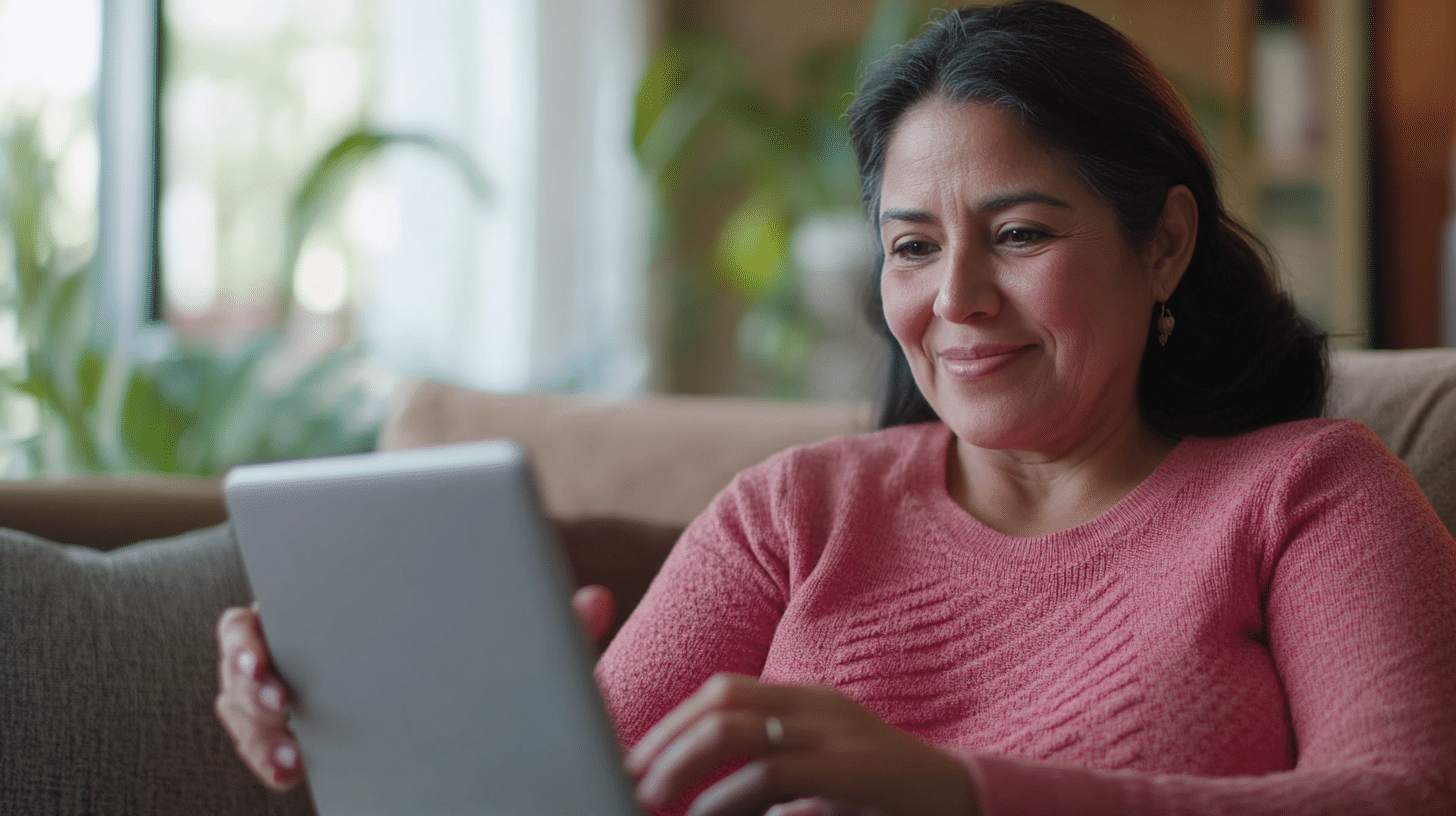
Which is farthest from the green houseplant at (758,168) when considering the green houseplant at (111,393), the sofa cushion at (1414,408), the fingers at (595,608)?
the fingers at (595,608)

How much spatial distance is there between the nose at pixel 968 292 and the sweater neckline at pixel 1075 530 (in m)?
0.18

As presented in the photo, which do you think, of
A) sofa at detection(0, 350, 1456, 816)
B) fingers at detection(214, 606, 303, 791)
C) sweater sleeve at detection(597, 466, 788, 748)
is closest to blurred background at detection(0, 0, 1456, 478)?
sofa at detection(0, 350, 1456, 816)

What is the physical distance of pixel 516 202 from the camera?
2854mm

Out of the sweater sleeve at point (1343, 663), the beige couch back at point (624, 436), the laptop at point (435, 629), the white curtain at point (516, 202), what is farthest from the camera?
the white curtain at point (516, 202)

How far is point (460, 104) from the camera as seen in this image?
2719 mm

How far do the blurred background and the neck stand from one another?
1219 millimetres

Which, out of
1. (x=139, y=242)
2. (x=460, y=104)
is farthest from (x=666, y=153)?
(x=139, y=242)

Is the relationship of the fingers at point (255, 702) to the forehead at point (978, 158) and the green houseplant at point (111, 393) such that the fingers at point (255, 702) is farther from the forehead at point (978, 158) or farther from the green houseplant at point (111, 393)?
the green houseplant at point (111, 393)

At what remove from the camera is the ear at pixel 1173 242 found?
1120 millimetres

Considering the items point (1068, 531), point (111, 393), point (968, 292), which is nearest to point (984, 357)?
point (968, 292)

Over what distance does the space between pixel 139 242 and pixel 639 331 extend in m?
1.26

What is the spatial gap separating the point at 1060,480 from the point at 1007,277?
21cm

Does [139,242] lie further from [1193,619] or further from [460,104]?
[1193,619]

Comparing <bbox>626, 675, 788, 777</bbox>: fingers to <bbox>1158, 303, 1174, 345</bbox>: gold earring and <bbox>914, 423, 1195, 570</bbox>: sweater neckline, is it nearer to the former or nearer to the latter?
<bbox>914, 423, 1195, 570</bbox>: sweater neckline
